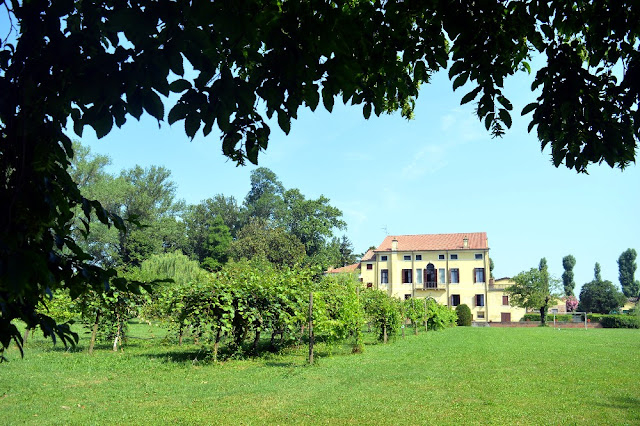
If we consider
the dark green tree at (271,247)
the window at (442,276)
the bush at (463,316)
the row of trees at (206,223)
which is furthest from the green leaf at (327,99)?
the window at (442,276)

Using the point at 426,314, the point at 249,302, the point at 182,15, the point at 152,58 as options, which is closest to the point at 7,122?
the point at 152,58

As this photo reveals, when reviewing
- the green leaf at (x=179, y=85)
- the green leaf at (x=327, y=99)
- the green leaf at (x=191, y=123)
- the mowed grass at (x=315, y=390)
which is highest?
the green leaf at (x=327, y=99)

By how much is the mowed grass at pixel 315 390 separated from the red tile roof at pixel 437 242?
35460 millimetres

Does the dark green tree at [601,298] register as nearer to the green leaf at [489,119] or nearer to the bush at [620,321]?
the bush at [620,321]

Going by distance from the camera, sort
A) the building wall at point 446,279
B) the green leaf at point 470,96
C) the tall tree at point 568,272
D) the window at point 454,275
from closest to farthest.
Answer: the green leaf at point 470,96 → the building wall at point 446,279 → the window at point 454,275 → the tall tree at point 568,272

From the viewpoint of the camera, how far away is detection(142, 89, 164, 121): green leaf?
1868mm

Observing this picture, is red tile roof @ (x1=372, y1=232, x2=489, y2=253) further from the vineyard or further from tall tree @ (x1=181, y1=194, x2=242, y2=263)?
the vineyard

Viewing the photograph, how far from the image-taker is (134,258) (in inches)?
1666

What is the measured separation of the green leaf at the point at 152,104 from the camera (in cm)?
187

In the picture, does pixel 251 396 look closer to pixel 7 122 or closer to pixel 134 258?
pixel 7 122

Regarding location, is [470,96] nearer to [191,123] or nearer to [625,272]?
[191,123]

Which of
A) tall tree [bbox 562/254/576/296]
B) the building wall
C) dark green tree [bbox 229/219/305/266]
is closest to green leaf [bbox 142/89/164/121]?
dark green tree [bbox 229/219/305/266]

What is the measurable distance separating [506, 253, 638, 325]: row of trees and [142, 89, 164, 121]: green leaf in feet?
154

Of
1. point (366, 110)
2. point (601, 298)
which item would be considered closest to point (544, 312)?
point (601, 298)
